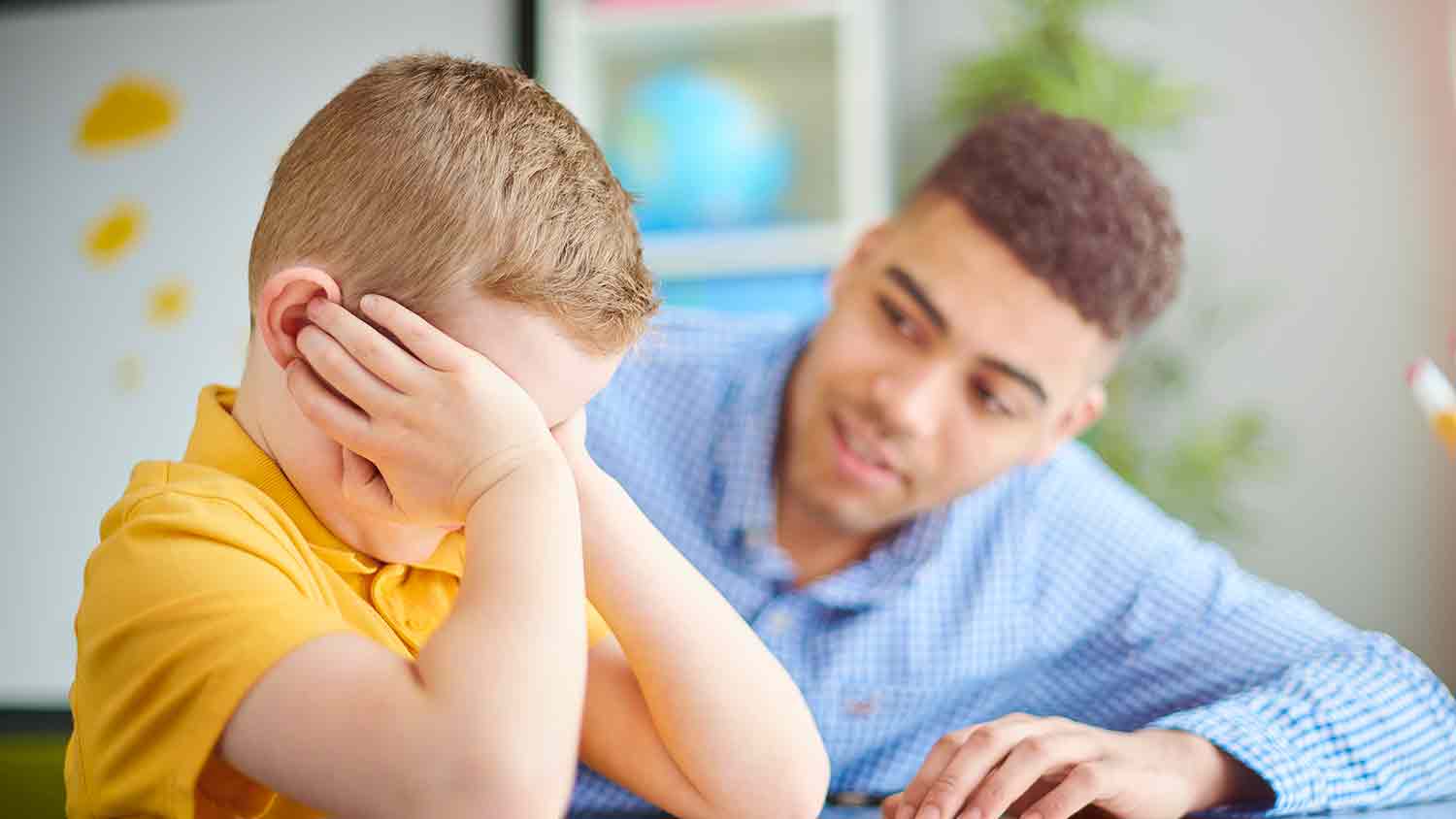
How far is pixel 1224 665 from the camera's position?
1.13 m

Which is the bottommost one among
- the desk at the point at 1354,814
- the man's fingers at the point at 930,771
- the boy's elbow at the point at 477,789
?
the desk at the point at 1354,814

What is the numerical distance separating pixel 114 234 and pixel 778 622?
220cm

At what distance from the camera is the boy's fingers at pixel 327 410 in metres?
A: 0.59

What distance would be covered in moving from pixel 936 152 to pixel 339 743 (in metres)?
2.10

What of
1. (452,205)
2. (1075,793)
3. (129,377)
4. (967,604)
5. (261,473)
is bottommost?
(129,377)

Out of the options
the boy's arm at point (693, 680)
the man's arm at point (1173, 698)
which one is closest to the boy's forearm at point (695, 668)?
the boy's arm at point (693, 680)

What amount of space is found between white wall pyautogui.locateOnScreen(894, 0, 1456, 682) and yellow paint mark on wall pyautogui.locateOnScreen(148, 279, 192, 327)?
1555 millimetres

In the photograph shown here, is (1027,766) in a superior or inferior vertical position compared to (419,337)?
inferior

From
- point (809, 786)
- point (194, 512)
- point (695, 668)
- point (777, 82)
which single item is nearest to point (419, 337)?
point (194, 512)

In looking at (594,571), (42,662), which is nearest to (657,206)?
(42,662)

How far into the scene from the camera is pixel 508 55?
8.55ft

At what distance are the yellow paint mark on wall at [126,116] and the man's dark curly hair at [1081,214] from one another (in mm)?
2173

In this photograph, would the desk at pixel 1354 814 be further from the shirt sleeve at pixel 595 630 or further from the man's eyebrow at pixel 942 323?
the man's eyebrow at pixel 942 323

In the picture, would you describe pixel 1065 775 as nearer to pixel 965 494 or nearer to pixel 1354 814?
pixel 1354 814
